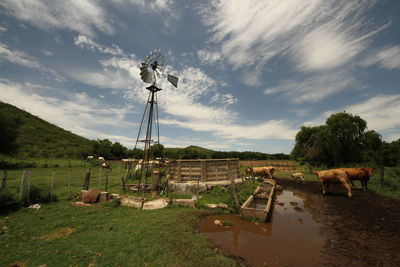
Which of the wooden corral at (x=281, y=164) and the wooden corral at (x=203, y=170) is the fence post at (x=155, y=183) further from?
the wooden corral at (x=281, y=164)

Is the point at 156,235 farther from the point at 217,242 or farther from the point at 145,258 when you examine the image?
the point at 217,242

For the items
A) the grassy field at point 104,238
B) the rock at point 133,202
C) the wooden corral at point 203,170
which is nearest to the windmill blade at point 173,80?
the wooden corral at point 203,170

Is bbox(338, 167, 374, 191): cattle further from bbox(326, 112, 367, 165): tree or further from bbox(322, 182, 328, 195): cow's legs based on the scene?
bbox(326, 112, 367, 165): tree

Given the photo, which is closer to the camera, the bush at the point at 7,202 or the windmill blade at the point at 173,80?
the bush at the point at 7,202

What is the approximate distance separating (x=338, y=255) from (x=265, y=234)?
7.15 feet

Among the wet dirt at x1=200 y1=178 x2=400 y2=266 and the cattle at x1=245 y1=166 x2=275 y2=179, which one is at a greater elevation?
the cattle at x1=245 y1=166 x2=275 y2=179

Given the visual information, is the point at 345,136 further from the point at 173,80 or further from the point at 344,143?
the point at 173,80

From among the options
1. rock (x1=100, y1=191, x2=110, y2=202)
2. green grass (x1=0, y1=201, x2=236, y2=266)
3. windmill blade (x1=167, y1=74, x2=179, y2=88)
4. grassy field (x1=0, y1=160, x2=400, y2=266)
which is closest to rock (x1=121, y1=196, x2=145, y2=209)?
grassy field (x1=0, y1=160, x2=400, y2=266)

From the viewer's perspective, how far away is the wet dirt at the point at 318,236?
4645mm

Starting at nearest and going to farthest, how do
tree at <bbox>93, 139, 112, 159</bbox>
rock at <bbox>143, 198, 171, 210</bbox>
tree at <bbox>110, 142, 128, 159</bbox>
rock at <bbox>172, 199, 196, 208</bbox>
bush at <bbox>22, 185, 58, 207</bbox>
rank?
rock at <bbox>143, 198, 171, 210</bbox> → bush at <bbox>22, 185, 58, 207</bbox> → rock at <bbox>172, 199, 196, 208</bbox> → tree at <bbox>93, 139, 112, 159</bbox> → tree at <bbox>110, 142, 128, 159</bbox>

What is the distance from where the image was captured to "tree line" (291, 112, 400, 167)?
88.0ft

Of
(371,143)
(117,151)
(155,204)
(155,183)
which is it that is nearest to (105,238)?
(155,204)

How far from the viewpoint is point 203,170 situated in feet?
45.3

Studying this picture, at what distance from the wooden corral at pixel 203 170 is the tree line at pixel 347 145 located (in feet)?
73.1
